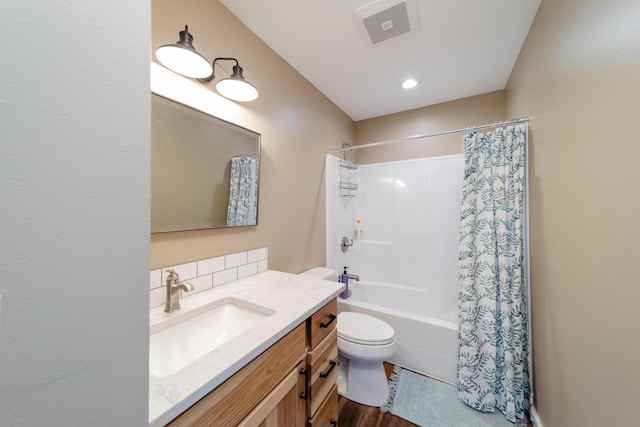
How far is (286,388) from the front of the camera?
2.79 feet

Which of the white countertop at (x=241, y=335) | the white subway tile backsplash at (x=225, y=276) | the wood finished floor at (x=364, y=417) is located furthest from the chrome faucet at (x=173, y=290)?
the wood finished floor at (x=364, y=417)

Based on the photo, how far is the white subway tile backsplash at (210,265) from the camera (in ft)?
3.84

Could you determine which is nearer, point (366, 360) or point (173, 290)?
point (173, 290)

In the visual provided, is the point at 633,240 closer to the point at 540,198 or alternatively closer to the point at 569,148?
the point at 569,148

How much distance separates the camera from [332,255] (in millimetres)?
2381

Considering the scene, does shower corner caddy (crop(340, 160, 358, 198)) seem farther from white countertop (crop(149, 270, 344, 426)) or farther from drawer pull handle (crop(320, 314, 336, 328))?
drawer pull handle (crop(320, 314, 336, 328))

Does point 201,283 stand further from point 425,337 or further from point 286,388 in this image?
point 425,337

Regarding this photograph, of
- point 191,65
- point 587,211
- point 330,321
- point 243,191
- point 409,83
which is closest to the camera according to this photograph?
point 587,211

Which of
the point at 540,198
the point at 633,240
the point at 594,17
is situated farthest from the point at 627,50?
the point at 540,198

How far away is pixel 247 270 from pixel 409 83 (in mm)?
2051

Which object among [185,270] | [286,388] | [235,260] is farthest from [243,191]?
[286,388]

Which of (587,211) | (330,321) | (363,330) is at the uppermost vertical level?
(587,211)

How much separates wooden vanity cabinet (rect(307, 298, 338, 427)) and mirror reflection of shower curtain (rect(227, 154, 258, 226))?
0.71 m

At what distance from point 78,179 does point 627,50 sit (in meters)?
1.41
